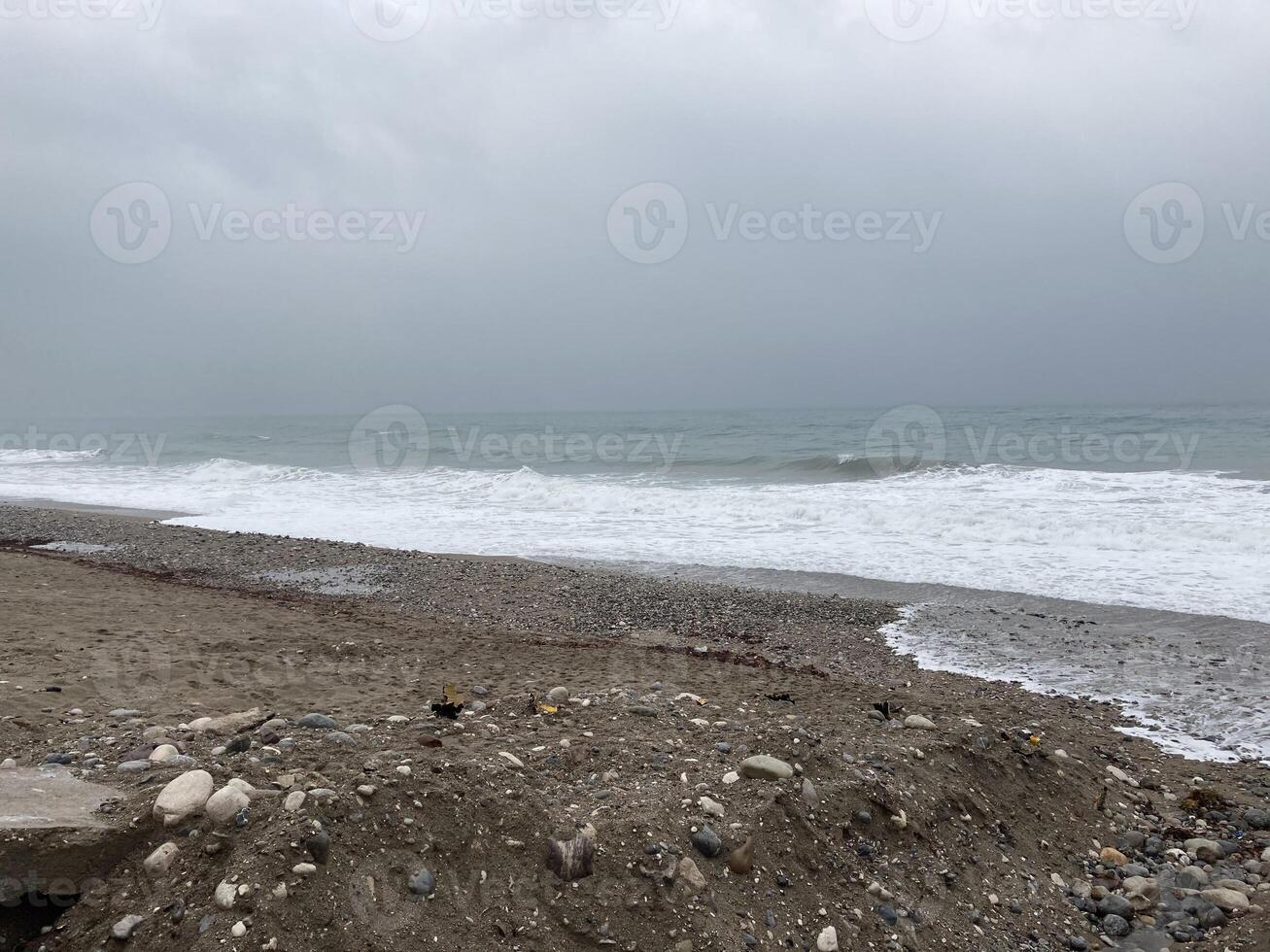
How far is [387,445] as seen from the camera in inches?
1829

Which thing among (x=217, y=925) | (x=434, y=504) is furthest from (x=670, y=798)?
(x=434, y=504)

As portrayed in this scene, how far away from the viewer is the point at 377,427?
6322 cm

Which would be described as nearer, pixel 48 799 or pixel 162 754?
pixel 48 799

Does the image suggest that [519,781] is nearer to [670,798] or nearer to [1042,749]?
[670,798]

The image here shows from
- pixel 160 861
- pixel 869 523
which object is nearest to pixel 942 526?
pixel 869 523

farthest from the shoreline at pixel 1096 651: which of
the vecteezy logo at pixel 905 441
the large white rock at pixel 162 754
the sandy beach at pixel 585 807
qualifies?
the vecteezy logo at pixel 905 441

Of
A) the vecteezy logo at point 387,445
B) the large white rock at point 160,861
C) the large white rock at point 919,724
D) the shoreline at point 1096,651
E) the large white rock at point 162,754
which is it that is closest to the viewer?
the large white rock at point 160,861

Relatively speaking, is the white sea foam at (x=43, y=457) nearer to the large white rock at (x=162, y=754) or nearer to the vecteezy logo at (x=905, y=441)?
the vecteezy logo at (x=905, y=441)

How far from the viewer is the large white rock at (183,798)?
2793 millimetres

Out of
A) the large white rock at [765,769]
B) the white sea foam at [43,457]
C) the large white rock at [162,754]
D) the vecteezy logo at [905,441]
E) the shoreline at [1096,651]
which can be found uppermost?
the white sea foam at [43,457]

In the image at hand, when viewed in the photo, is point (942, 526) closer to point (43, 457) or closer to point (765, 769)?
point (765, 769)

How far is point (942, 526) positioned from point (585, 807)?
39.4 feet

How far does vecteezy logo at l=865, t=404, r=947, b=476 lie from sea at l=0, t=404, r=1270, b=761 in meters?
0.31

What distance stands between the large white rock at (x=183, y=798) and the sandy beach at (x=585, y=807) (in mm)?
38
